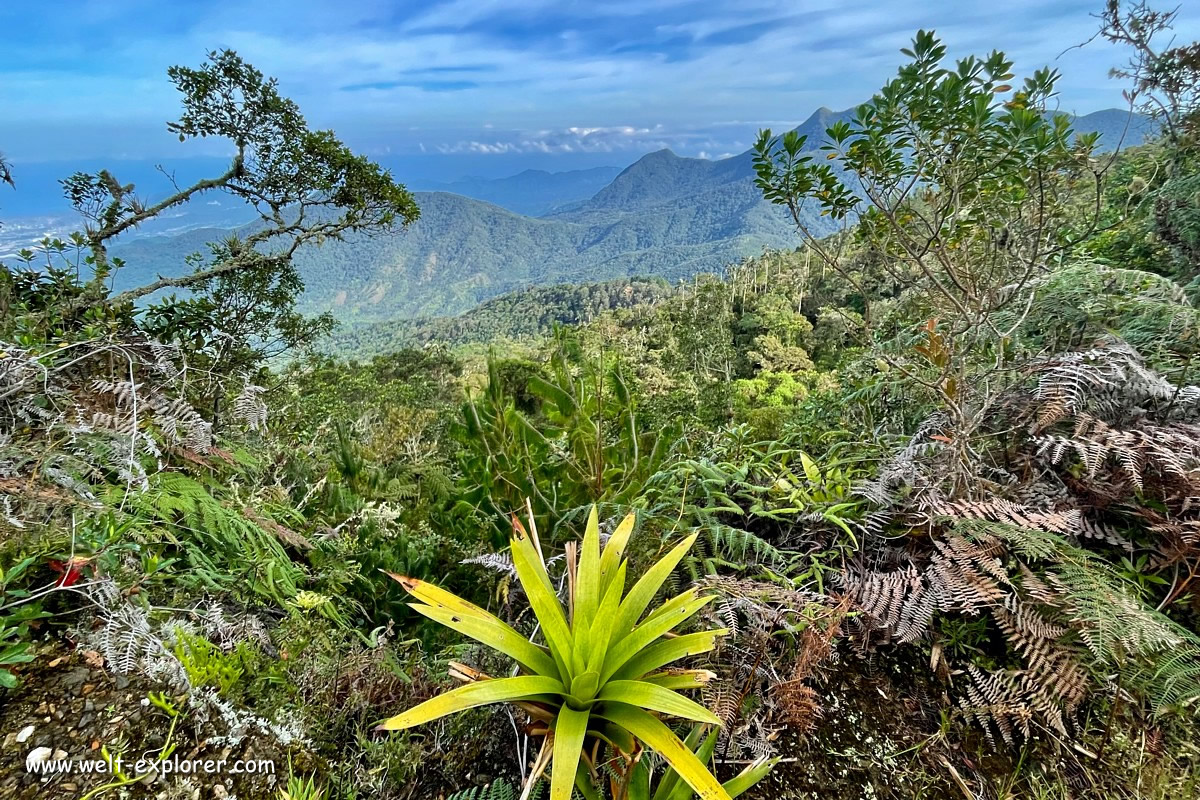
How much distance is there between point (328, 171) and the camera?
6879mm

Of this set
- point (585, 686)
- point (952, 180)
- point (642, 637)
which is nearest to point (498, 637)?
point (585, 686)

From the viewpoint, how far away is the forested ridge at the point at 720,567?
121cm

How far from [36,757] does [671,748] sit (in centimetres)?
134

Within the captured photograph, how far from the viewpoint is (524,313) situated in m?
82.8

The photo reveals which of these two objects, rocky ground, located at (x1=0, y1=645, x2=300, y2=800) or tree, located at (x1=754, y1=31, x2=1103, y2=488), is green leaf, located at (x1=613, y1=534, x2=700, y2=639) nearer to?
rocky ground, located at (x1=0, y1=645, x2=300, y2=800)

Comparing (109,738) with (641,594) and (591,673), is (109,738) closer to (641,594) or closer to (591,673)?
(591,673)

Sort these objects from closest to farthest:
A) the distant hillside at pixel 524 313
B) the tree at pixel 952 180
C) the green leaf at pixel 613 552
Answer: the green leaf at pixel 613 552
the tree at pixel 952 180
the distant hillside at pixel 524 313

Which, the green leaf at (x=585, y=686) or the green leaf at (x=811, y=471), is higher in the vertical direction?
the green leaf at (x=811, y=471)

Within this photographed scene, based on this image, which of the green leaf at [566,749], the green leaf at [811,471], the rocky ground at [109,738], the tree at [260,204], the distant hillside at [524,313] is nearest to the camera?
the green leaf at [566,749]

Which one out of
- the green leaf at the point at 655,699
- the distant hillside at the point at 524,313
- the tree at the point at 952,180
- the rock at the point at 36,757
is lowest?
the distant hillside at the point at 524,313

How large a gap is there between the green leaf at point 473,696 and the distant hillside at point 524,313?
6644cm

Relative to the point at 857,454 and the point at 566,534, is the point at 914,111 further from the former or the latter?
the point at 566,534

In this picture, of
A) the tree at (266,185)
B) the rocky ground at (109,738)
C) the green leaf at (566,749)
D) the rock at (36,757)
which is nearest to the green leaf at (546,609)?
the green leaf at (566,749)

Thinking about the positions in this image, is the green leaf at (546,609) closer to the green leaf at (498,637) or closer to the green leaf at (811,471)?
the green leaf at (498,637)
